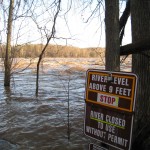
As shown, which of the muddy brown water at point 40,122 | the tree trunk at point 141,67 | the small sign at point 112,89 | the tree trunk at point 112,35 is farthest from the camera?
the muddy brown water at point 40,122

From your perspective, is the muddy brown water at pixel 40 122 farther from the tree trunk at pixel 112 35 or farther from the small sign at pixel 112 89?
the small sign at pixel 112 89

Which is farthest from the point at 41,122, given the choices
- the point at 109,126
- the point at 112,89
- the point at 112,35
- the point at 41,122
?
the point at 112,89

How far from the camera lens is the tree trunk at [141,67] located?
531cm

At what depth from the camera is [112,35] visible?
4.98 metres

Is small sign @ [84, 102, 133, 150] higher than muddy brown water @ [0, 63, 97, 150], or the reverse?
small sign @ [84, 102, 133, 150]

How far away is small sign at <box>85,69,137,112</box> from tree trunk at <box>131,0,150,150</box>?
5.24ft

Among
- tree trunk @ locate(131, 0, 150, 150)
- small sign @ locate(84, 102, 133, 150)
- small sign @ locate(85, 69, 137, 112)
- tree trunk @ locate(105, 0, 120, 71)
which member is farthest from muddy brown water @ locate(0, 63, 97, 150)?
small sign @ locate(85, 69, 137, 112)

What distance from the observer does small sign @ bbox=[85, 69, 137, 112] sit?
336 centimetres

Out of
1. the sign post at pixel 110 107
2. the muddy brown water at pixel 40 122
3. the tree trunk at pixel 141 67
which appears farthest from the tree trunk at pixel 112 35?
the muddy brown water at pixel 40 122

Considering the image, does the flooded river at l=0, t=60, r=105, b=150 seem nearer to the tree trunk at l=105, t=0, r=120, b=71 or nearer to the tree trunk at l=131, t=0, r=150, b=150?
the tree trunk at l=131, t=0, r=150, b=150

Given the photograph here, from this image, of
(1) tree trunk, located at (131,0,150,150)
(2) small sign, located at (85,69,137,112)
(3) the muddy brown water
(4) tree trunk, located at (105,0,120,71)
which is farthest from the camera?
(3) the muddy brown water

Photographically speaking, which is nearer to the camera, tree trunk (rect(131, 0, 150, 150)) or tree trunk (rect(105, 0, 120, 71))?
tree trunk (rect(105, 0, 120, 71))

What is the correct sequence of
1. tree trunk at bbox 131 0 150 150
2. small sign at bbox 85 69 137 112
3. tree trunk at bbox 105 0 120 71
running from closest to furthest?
small sign at bbox 85 69 137 112 → tree trunk at bbox 105 0 120 71 → tree trunk at bbox 131 0 150 150

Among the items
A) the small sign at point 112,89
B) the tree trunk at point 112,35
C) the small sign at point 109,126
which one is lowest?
the small sign at point 109,126
